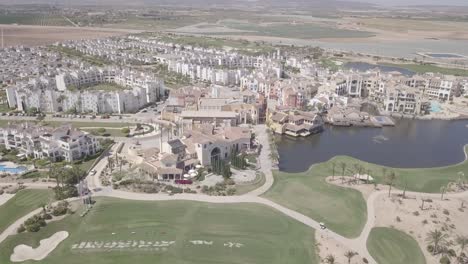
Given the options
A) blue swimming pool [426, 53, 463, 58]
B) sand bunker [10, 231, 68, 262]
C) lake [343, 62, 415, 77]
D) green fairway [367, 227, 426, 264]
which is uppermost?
blue swimming pool [426, 53, 463, 58]

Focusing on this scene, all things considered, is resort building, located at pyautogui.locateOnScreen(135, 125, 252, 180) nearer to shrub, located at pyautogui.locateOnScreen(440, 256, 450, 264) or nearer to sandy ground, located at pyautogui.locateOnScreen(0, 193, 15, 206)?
sandy ground, located at pyautogui.locateOnScreen(0, 193, 15, 206)

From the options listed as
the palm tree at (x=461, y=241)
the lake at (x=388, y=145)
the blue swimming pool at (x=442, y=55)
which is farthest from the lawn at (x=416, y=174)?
the blue swimming pool at (x=442, y=55)

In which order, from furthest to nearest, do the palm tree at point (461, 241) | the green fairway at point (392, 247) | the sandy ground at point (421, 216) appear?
the sandy ground at point (421, 216) → the palm tree at point (461, 241) → the green fairway at point (392, 247)

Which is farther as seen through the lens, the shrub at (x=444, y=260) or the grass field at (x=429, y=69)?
the grass field at (x=429, y=69)

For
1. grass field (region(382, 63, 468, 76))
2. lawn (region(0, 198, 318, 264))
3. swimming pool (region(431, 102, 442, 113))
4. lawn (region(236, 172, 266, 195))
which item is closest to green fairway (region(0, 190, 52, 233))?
lawn (region(0, 198, 318, 264))

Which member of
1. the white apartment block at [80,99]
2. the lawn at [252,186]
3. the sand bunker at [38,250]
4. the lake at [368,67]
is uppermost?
the lake at [368,67]

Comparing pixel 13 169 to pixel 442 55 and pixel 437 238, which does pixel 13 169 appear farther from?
pixel 442 55

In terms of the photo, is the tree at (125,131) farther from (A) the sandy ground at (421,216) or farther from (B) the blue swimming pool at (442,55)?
(B) the blue swimming pool at (442,55)
